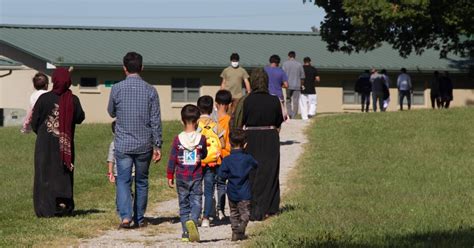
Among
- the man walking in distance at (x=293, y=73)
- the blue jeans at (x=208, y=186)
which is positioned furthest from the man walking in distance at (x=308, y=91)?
the blue jeans at (x=208, y=186)

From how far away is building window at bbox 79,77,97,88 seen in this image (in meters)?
47.3

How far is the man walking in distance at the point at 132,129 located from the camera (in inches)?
473

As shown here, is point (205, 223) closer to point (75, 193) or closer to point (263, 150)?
point (263, 150)

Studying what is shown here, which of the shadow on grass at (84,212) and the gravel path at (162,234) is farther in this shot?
the shadow on grass at (84,212)

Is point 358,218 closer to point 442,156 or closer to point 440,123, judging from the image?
point 442,156

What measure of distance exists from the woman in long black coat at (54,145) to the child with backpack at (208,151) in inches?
64.2

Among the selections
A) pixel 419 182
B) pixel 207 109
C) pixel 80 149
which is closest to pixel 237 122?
pixel 207 109

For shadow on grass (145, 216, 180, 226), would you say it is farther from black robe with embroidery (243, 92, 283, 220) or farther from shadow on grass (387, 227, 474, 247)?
shadow on grass (387, 227, 474, 247)

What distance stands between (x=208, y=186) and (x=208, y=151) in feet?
1.42

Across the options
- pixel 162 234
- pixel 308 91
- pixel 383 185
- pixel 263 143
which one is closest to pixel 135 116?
pixel 162 234

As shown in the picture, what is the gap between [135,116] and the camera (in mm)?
12008

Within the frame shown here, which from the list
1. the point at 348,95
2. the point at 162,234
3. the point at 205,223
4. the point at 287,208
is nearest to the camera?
the point at 162,234

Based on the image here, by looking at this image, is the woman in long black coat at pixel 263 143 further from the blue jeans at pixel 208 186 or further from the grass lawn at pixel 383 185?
the blue jeans at pixel 208 186

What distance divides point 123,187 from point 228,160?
143 cm
